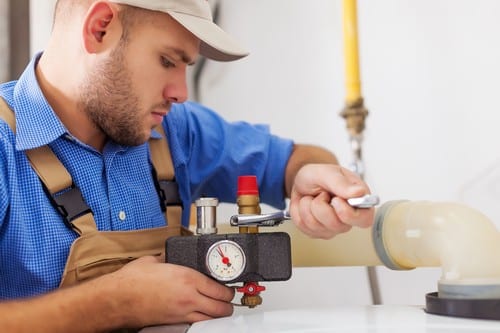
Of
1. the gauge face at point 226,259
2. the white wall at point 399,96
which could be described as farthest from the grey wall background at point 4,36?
the gauge face at point 226,259

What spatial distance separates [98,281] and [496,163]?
20.1 inches

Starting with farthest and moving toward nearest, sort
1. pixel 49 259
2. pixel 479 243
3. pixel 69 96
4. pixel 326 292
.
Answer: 1. pixel 326 292
2. pixel 69 96
3. pixel 49 259
4. pixel 479 243

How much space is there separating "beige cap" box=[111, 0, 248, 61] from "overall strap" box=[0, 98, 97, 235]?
0.23 meters

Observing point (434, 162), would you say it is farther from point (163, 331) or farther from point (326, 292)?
point (163, 331)

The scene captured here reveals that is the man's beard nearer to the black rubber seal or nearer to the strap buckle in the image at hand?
the strap buckle

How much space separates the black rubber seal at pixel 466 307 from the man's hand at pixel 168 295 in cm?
23

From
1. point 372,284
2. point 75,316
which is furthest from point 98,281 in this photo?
point 372,284

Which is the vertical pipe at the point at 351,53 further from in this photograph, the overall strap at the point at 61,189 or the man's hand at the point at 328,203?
the overall strap at the point at 61,189

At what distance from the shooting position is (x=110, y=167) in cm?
84

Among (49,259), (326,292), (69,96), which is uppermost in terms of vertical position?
(69,96)

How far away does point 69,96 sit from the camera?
0.85 meters

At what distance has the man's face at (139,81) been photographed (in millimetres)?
812

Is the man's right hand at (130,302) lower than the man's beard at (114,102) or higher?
lower

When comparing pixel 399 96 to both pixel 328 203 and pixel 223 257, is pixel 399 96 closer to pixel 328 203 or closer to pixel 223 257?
pixel 328 203
